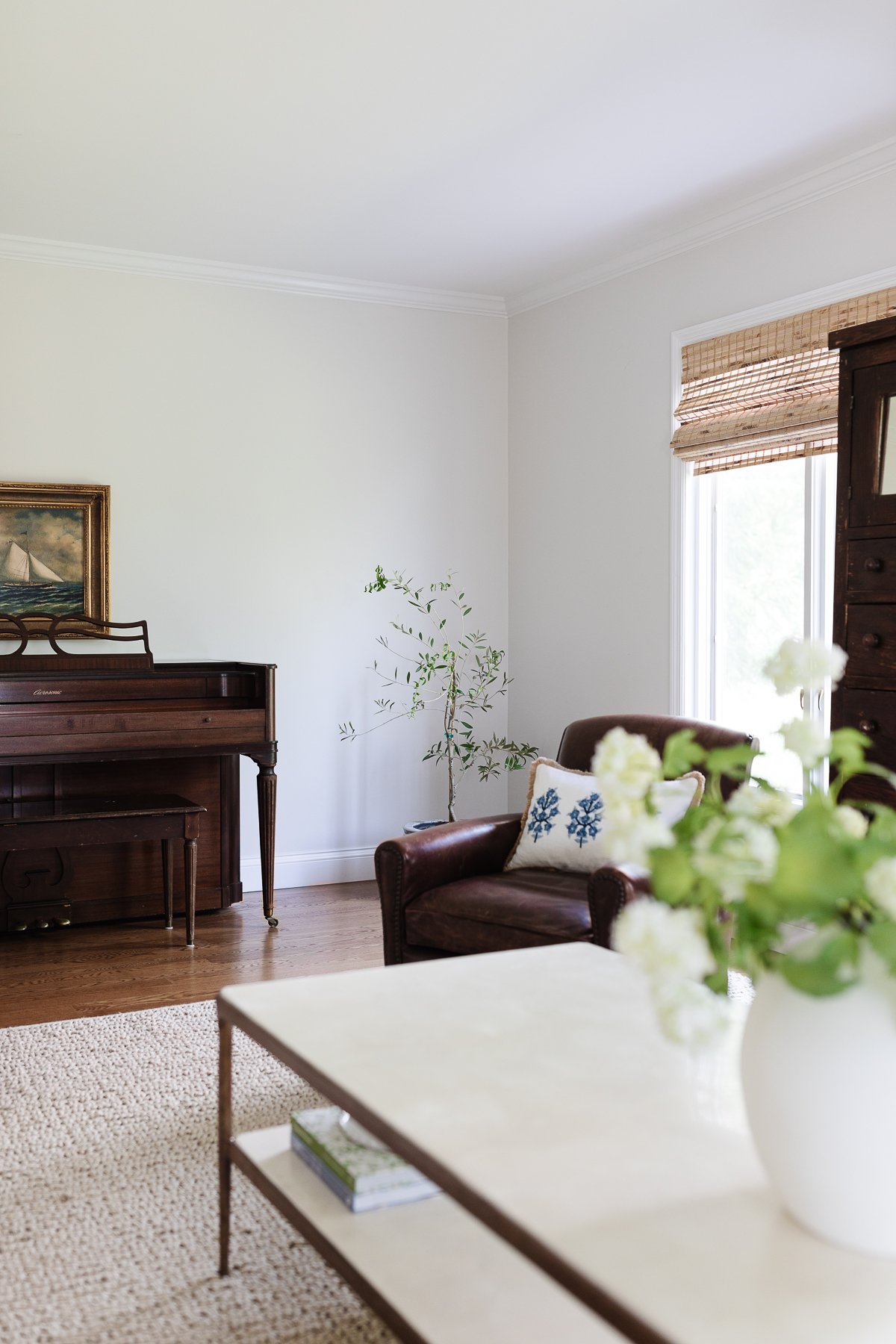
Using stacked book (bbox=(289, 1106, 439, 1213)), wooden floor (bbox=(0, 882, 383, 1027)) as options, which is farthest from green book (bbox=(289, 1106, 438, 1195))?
wooden floor (bbox=(0, 882, 383, 1027))

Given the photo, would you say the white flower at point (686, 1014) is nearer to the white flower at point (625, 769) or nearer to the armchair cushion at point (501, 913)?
the white flower at point (625, 769)

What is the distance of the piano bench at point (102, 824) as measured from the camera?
4227 millimetres

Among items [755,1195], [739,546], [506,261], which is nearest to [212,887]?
[739,546]

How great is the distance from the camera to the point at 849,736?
1.24m

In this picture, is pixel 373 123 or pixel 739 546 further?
pixel 739 546

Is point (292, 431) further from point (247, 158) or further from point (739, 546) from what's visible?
point (739, 546)

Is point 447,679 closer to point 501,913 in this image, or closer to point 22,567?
point 22,567

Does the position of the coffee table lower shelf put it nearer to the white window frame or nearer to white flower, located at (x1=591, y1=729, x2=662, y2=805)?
white flower, located at (x1=591, y1=729, x2=662, y2=805)

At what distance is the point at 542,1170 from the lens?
148cm

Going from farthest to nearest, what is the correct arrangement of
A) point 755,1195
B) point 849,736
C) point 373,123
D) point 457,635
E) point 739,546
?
point 457,635
point 739,546
point 373,123
point 755,1195
point 849,736

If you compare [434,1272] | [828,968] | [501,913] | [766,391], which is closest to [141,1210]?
[434,1272]

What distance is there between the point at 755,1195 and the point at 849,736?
0.59m

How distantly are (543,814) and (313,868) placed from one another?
2160 mm

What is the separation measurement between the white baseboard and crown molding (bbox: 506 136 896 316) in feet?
8.67
